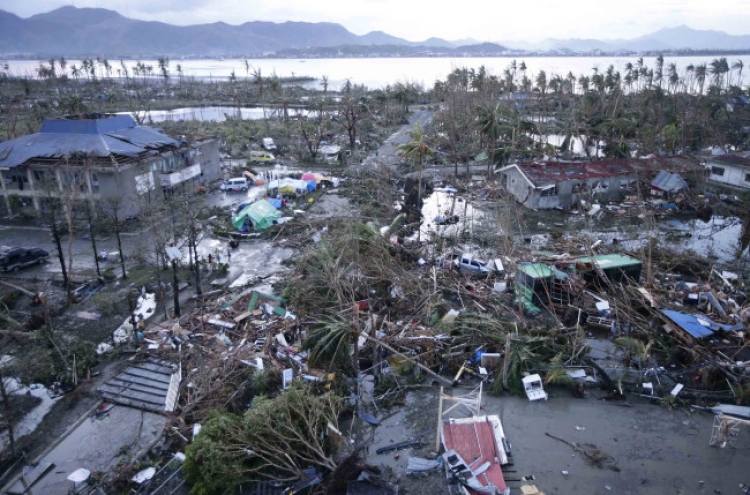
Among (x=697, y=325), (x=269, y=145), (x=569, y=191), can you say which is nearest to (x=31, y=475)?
(x=697, y=325)

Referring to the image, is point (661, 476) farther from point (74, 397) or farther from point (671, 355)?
point (74, 397)

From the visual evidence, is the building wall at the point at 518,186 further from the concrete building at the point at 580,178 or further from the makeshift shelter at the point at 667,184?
the makeshift shelter at the point at 667,184

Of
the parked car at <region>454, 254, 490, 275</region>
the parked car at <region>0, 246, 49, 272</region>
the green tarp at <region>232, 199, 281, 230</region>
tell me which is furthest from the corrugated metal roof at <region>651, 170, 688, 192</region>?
the parked car at <region>0, 246, 49, 272</region>

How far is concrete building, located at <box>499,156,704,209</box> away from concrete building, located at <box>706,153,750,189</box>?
120 cm

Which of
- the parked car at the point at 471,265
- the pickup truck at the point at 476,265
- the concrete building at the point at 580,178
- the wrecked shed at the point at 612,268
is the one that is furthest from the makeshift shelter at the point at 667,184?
the parked car at the point at 471,265

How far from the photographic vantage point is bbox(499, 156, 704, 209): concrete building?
2833 centimetres

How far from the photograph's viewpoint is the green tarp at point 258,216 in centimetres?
2461

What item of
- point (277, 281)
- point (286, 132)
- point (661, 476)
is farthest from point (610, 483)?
point (286, 132)

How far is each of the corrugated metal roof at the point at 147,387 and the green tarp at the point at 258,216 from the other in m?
11.5

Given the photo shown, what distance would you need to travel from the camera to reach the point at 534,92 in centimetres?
6731

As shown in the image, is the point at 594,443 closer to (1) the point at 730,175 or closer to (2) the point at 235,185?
(2) the point at 235,185

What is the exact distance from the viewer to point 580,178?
28641 mm

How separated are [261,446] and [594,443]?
25.0ft

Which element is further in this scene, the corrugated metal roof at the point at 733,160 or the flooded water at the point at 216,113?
the flooded water at the point at 216,113
